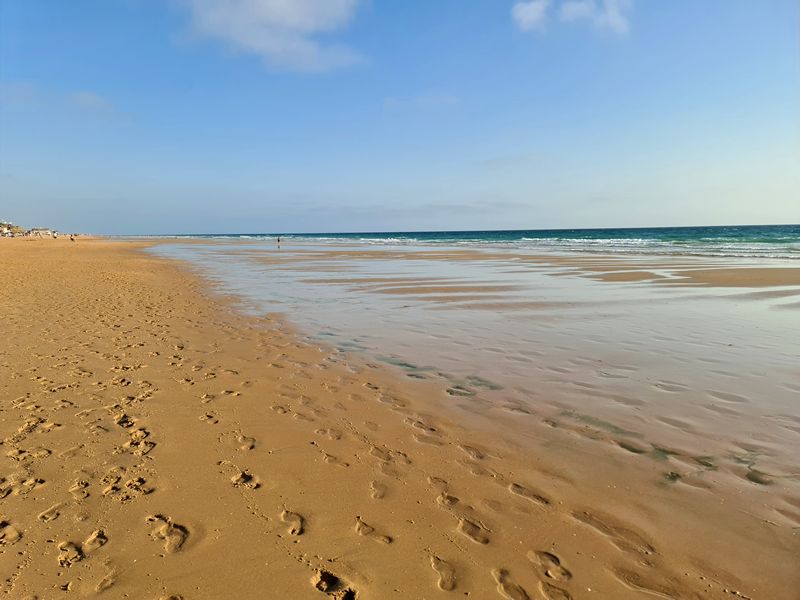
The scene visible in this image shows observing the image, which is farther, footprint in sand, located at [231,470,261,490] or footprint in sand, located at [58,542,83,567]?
footprint in sand, located at [231,470,261,490]

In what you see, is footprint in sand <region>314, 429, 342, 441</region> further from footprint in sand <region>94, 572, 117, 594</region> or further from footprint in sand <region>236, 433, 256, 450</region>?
footprint in sand <region>94, 572, 117, 594</region>

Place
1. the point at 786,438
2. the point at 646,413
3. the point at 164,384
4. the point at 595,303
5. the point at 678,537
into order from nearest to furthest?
the point at 678,537 → the point at 786,438 → the point at 646,413 → the point at 164,384 → the point at 595,303

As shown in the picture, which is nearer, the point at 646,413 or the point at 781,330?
the point at 646,413

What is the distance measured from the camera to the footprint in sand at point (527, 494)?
3.79 metres

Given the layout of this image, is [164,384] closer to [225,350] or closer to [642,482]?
[225,350]

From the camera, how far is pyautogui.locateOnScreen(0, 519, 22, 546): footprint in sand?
318 cm

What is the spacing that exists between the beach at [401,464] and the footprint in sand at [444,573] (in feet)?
0.07

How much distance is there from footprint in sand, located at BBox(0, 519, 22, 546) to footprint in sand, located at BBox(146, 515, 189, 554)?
2.75 feet

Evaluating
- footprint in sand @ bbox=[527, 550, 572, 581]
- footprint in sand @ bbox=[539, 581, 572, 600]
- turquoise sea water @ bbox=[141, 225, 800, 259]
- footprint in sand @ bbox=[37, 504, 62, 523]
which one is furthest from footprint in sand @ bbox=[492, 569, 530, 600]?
turquoise sea water @ bbox=[141, 225, 800, 259]

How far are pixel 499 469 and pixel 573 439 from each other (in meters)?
1.12

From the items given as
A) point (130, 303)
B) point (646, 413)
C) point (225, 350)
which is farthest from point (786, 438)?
point (130, 303)

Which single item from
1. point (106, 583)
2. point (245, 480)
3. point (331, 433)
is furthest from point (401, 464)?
point (106, 583)

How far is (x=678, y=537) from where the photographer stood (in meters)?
3.34

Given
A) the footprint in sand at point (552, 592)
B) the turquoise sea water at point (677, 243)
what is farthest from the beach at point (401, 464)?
the turquoise sea water at point (677, 243)
